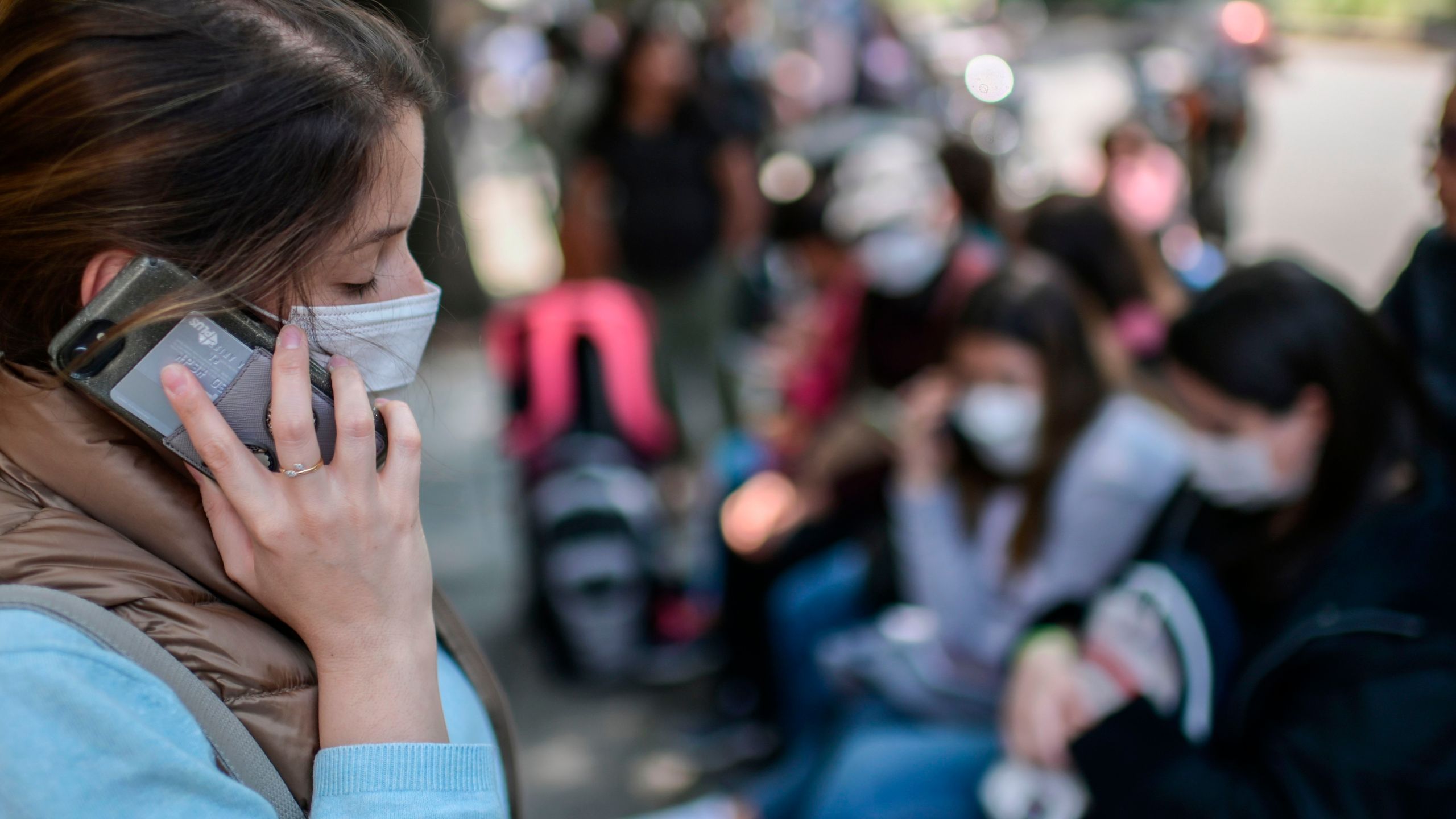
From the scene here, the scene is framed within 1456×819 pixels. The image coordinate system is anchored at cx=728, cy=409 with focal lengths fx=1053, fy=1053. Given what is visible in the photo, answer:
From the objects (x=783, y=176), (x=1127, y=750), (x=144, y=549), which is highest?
(x=144, y=549)

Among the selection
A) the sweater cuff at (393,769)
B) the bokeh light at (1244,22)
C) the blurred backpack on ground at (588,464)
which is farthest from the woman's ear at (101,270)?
the bokeh light at (1244,22)

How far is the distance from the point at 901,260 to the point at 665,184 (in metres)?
1.35

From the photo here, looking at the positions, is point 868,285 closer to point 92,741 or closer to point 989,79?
point 92,741

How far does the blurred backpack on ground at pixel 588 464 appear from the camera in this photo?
10.3 ft

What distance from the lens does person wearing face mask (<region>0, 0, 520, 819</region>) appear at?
2.26ft

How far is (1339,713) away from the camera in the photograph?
1.27 m

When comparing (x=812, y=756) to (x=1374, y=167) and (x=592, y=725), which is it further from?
(x=1374, y=167)

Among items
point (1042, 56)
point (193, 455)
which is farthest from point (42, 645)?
point (1042, 56)

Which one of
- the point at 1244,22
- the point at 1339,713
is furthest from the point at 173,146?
the point at 1244,22

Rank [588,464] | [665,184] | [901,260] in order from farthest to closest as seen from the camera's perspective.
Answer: [665,184], [901,260], [588,464]

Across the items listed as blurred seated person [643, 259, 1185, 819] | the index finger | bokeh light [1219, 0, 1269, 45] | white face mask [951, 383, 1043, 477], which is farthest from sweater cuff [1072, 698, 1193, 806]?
bokeh light [1219, 0, 1269, 45]

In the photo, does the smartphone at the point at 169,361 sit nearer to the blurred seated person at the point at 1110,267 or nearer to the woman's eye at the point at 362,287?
the woman's eye at the point at 362,287

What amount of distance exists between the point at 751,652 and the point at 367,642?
225 cm

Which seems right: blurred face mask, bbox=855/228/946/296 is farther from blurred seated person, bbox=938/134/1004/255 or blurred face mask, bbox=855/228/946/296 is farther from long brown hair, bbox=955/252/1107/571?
long brown hair, bbox=955/252/1107/571
